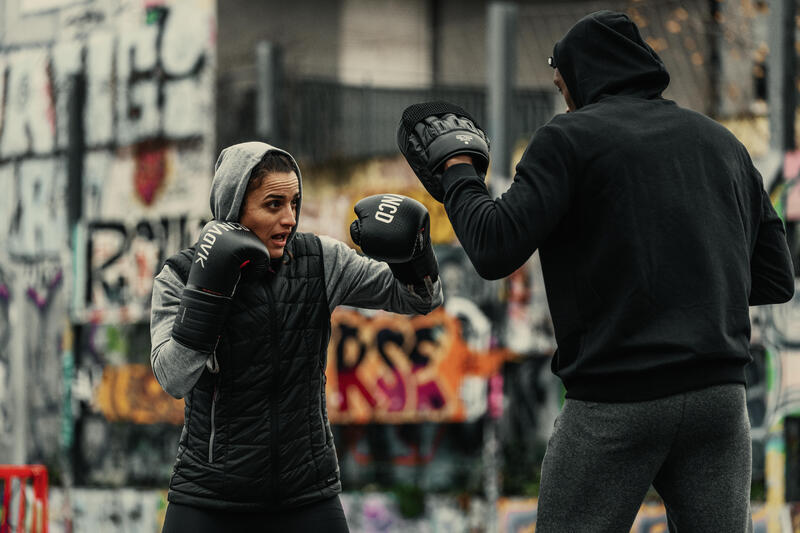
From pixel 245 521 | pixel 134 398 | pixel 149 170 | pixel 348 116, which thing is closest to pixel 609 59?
pixel 245 521

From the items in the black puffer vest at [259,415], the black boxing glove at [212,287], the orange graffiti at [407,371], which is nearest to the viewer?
the black boxing glove at [212,287]

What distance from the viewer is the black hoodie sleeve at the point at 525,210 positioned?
301 centimetres

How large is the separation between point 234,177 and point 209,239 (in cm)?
27

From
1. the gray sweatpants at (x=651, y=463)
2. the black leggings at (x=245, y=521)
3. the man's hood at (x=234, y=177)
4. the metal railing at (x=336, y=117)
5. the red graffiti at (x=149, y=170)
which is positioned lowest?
the black leggings at (x=245, y=521)

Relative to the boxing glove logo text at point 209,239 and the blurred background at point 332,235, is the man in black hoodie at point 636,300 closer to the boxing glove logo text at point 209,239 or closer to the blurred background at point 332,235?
the boxing glove logo text at point 209,239

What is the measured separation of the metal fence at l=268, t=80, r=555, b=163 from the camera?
823cm

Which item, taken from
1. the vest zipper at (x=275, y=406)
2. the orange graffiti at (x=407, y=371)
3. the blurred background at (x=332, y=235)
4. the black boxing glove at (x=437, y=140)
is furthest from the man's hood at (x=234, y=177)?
the orange graffiti at (x=407, y=371)

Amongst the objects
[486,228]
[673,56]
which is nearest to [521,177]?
[486,228]

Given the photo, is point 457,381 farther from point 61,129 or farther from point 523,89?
point 61,129

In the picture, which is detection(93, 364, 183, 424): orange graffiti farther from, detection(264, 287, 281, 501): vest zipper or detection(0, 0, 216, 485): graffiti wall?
detection(264, 287, 281, 501): vest zipper

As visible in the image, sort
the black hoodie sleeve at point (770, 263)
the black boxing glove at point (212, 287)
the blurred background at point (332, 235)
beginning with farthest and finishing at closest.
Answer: the blurred background at point (332, 235) → the black boxing glove at point (212, 287) → the black hoodie sleeve at point (770, 263)

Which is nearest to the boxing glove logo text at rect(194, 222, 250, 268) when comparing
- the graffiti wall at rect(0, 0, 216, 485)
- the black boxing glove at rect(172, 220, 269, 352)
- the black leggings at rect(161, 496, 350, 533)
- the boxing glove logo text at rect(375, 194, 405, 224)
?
the black boxing glove at rect(172, 220, 269, 352)

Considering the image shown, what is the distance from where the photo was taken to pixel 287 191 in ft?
12.7

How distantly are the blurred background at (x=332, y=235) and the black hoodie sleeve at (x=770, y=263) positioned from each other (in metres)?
4.11
